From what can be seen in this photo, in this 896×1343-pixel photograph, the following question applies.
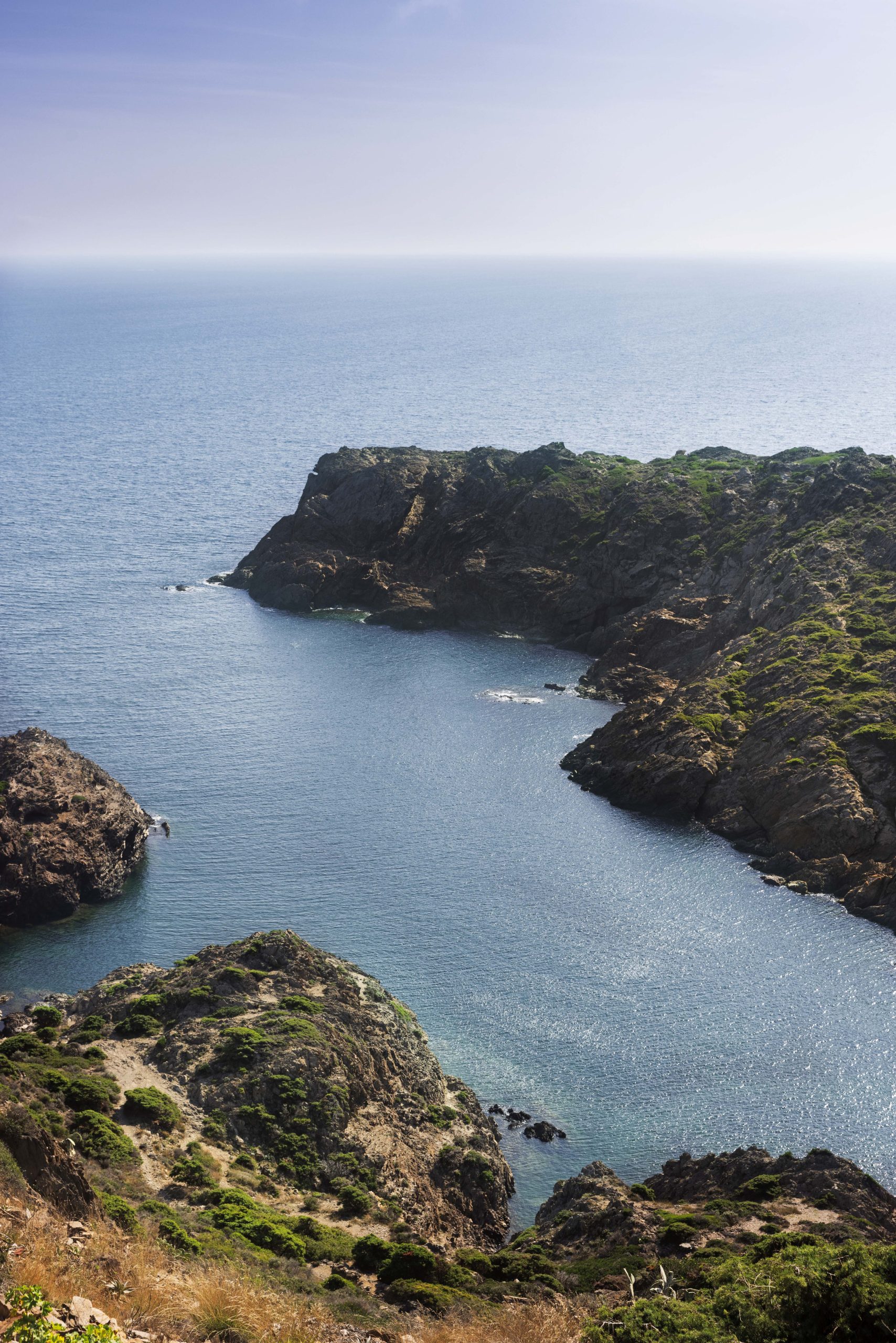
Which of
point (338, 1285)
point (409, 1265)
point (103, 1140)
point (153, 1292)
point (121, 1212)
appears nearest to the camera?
point (153, 1292)

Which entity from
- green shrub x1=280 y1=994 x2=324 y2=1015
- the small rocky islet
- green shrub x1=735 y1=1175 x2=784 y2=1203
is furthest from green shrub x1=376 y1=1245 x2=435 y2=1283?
green shrub x1=280 y1=994 x2=324 y2=1015

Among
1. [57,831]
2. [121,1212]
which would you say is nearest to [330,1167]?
[121,1212]

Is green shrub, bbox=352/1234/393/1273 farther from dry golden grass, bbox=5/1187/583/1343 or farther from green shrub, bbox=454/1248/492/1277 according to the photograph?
dry golden grass, bbox=5/1187/583/1343

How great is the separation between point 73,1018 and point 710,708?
69072 mm

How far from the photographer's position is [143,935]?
86.8m

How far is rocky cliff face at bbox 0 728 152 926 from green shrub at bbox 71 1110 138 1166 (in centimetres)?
4108

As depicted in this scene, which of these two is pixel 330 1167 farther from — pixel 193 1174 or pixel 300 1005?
pixel 300 1005

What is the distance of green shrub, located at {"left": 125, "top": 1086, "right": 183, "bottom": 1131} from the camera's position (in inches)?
2147

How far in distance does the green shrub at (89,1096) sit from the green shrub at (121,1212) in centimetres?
971

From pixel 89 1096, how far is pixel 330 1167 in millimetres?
11988

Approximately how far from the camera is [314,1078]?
60.4 meters

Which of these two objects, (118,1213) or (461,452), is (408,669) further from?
(118,1213)

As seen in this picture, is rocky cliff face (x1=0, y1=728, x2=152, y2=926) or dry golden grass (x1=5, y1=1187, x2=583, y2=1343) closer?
dry golden grass (x1=5, y1=1187, x2=583, y2=1343)

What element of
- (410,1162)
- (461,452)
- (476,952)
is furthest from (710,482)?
(410,1162)
